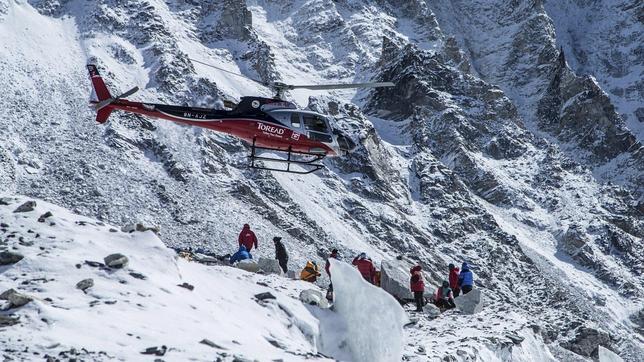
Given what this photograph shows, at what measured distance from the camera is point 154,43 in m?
102

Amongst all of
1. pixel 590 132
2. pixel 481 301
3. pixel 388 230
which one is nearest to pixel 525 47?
pixel 590 132

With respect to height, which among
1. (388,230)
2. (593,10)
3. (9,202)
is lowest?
(388,230)

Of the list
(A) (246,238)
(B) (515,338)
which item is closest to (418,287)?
(B) (515,338)

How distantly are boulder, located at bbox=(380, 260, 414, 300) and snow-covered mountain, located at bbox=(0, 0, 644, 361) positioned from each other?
257 cm

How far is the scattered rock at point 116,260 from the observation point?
1456cm

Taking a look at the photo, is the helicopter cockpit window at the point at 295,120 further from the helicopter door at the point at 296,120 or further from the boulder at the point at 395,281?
the boulder at the point at 395,281

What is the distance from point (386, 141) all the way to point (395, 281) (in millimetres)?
96336

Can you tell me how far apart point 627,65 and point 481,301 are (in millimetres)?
156505

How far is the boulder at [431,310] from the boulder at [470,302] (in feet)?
2.34

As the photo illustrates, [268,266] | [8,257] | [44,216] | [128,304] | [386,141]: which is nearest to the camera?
[128,304]

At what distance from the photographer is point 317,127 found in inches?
1167

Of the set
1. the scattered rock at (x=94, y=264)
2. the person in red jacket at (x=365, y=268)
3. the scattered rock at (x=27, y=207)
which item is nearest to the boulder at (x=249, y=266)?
the person in red jacket at (x=365, y=268)

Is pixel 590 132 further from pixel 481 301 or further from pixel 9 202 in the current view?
pixel 9 202

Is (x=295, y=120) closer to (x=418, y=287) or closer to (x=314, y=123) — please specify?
(x=314, y=123)
